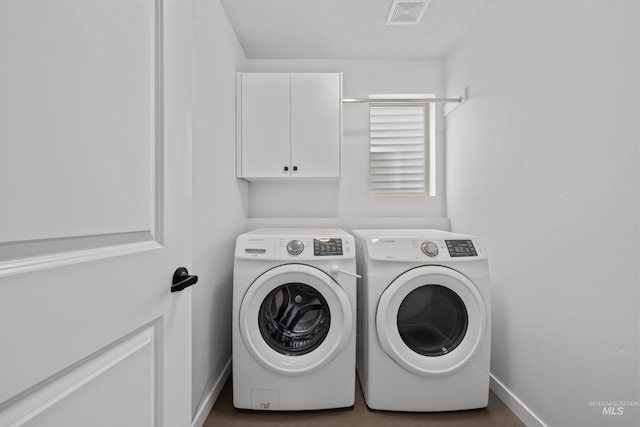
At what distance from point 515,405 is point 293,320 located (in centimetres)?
128

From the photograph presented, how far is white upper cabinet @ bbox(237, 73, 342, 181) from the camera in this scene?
2113 millimetres

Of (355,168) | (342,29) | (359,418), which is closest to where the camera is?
(359,418)

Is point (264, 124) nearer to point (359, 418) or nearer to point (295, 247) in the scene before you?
point (295, 247)

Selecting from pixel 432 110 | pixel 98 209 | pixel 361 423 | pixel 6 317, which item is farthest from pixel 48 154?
pixel 432 110

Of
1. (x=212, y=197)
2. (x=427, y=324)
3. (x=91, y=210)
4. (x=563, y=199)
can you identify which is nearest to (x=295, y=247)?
(x=212, y=197)

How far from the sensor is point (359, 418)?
61.6 inches

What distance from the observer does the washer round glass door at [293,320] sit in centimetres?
154

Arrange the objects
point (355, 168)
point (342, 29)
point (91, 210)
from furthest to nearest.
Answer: point (355, 168) < point (342, 29) < point (91, 210)

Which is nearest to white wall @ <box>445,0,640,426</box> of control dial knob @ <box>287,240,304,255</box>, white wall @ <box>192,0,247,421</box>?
control dial knob @ <box>287,240,304,255</box>

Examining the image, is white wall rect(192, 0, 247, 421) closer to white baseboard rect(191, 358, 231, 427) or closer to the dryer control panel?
white baseboard rect(191, 358, 231, 427)

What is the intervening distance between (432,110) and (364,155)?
72cm

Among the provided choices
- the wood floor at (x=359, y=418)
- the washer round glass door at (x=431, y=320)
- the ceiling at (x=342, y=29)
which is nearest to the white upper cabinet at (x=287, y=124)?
the ceiling at (x=342, y=29)

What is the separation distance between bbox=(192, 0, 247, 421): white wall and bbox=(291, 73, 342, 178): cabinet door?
45cm

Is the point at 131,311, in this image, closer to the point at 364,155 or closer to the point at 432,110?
the point at 364,155
